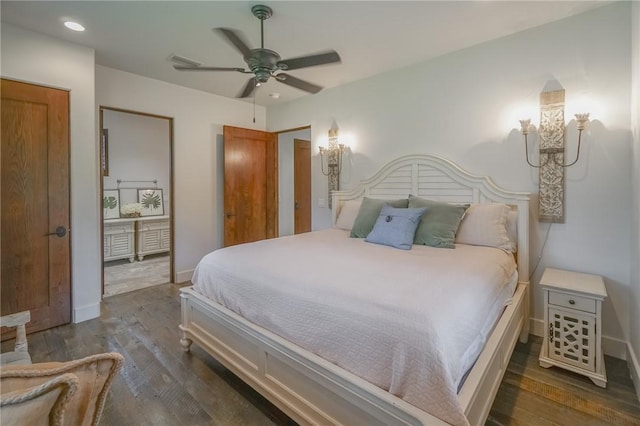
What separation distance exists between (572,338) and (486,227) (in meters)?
0.94

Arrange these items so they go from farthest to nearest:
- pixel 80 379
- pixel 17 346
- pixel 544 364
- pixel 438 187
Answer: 1. pixel 438 187
2. pixel 544 364
3. pixel 17 346
4. pixel 80 379

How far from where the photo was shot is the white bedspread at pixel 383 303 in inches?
45.2

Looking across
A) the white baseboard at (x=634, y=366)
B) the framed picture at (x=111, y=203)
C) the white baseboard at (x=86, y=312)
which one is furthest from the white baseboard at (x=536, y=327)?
the framed picture at (x=111, y=203)

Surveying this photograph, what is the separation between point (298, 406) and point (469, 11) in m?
3.00

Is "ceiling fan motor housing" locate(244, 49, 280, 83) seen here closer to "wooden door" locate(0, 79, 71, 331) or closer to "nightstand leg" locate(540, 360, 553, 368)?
→ "wooden door" locate(0, 79, 71, 331)

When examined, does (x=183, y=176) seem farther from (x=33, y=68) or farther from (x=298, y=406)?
(x=298, y=406)

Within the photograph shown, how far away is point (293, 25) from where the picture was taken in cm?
251

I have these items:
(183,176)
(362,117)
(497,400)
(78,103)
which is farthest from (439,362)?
(183,176)

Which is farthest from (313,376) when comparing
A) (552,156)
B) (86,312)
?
(86,312)

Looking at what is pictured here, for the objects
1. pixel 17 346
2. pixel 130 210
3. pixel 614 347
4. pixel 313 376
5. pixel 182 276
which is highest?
pixel 130 210

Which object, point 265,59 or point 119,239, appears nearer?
point 265,59

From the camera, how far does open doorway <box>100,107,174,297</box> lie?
493cm

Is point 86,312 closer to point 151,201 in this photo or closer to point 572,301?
point 151,201

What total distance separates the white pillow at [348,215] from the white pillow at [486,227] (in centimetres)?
118
